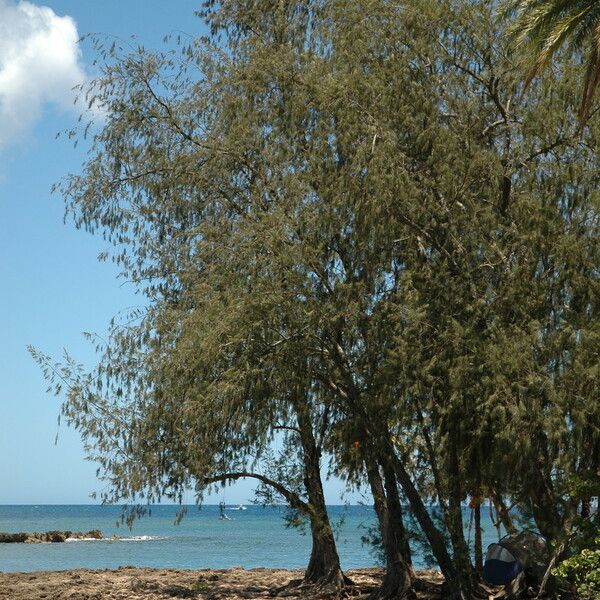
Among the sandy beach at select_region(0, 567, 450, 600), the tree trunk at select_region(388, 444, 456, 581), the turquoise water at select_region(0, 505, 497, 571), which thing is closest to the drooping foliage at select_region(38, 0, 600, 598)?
the tree trunk at select_region(388, 444, 456, 581)

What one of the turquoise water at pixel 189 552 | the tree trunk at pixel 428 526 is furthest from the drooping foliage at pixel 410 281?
the turquoise water at pixel 189 552

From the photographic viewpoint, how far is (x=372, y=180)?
16.7 m

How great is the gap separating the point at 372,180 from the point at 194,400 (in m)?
4.06

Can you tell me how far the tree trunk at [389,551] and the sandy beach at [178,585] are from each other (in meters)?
0.35

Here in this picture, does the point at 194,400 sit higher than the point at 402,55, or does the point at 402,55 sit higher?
the point at 402,55

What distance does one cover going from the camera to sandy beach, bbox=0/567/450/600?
22.5 meters

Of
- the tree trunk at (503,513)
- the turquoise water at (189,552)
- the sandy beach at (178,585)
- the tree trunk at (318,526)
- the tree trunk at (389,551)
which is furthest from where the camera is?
the turquoise water at (189,552)

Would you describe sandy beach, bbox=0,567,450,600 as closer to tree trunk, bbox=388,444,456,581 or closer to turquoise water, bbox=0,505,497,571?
Answer: tree trunk, bbox=388,444,456,581

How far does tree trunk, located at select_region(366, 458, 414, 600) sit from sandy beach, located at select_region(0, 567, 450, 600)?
348 mm

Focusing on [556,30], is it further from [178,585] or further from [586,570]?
[178,585]

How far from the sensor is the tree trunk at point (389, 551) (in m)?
20.2

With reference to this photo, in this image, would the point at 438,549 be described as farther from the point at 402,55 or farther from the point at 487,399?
the point at 402,55

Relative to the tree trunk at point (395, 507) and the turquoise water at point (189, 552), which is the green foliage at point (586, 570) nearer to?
the tree trunk at point (395, 507)

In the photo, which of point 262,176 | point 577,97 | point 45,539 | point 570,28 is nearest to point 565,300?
point 577,97
